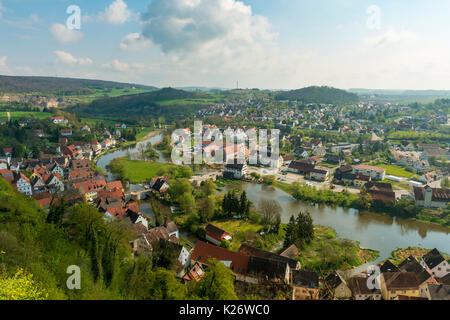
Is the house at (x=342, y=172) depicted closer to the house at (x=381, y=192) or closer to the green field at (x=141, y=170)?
the house at (x=381, y=192)

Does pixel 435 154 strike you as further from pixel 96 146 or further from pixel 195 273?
pixel 96 146

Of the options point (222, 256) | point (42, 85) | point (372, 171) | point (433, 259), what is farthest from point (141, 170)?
point (42, 85)

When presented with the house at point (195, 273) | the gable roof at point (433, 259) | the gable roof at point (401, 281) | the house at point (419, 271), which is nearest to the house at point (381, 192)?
the gable roof at point (433, 259)

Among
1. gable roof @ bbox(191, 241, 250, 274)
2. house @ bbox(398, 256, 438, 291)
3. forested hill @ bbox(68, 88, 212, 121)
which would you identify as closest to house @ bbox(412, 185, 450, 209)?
house @ bbox(398, 256, 438, 291)

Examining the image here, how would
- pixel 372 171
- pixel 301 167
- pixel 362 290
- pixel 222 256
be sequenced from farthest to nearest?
pixel 301 167, pixel 372 171, pixel 222 256, pixel 362 290
